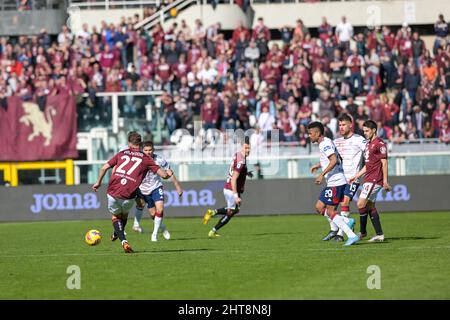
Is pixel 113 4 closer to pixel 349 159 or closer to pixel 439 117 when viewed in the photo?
pixel 439 117

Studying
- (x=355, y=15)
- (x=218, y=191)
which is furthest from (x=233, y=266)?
(x=355, y=15)

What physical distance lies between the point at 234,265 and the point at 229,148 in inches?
694

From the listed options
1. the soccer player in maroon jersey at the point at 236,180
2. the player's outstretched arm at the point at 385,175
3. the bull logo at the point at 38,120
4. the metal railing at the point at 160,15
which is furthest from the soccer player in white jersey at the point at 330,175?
the metal railing at the point at 160,15

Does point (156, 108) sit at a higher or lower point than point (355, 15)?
lower

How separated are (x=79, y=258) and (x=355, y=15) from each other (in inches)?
952

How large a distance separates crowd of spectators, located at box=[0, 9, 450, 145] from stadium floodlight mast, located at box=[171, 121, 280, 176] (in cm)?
38

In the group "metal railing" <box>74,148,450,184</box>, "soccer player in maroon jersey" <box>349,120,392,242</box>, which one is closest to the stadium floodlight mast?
"metal railing" <box>74,148,450,184</box>

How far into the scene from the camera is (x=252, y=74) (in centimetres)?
3675

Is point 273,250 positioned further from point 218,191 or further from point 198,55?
point 198,55

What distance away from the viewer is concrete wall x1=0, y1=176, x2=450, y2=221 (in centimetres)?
3253

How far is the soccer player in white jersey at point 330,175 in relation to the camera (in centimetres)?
1933

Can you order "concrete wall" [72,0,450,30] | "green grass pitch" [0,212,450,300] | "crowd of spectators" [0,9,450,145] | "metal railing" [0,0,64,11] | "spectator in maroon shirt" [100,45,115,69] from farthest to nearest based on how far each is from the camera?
1. "concrete wall" [72,0,450,30]
2. "metal railing" [0,0,64,11]
3. "spectator in maroon shirt" [100,45,115,69]
4. "crowd of spectators" [0,9,450,145]
5. "green grass pitch" [0,212,450,300]

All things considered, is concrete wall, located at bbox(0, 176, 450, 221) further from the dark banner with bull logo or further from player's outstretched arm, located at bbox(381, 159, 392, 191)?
player's outstretched arm, located at bbox(381, 159, 392, 191)
